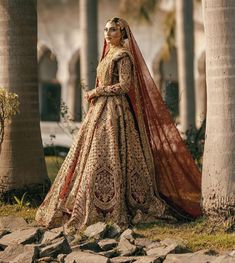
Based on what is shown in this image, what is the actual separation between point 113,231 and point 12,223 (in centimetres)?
138

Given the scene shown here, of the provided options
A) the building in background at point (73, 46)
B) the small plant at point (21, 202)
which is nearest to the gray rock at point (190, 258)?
the small plant at point (21, 202)

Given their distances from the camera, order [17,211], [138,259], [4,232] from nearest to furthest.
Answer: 1. [138,259]
2. [4,232]
3. [17,211]

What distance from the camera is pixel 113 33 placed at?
8.49 m

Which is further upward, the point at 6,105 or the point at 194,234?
the point at 6,105

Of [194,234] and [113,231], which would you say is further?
[194,234]

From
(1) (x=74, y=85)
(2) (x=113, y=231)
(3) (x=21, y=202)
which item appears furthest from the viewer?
(1) (x=74, y=85)

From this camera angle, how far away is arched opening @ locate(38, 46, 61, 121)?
29.9 meters

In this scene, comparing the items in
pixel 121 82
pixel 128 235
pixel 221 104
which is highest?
pixel 121 82

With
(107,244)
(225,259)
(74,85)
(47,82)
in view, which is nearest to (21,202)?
(107,244)

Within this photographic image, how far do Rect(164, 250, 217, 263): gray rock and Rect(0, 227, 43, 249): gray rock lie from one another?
1.40m

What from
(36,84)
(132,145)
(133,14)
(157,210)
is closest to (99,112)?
(132,145)

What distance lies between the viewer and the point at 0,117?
9.29m

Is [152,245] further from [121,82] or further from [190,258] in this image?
[121,82]

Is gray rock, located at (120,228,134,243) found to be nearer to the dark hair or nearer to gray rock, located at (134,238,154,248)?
gray rock, located at (134,238,154,248)
